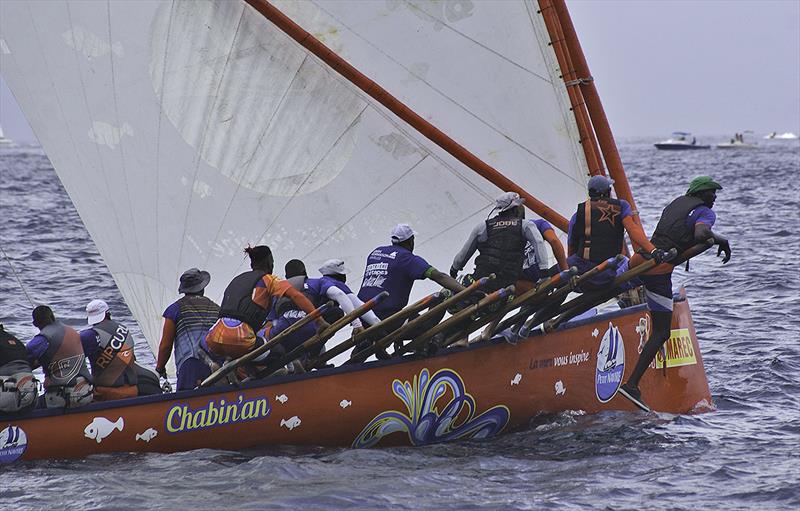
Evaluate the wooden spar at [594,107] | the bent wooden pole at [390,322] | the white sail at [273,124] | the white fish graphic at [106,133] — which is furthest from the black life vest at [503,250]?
the white fish graphic at [106,133]

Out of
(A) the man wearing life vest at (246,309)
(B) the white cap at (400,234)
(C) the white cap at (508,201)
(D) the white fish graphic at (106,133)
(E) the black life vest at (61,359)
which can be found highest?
(D) the white fish graphic at (106,133)

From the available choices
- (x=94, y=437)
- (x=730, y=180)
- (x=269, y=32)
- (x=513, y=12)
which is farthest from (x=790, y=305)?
(x=730, y=180)

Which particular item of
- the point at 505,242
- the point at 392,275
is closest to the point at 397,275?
the point at 392,275

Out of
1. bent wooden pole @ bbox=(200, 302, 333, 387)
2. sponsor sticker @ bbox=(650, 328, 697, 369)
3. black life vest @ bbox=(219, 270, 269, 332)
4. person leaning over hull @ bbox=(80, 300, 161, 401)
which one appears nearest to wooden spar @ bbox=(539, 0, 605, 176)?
sponsor sticker @ bbox=(650, 328, 697, 369)

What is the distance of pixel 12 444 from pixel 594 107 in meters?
7.20

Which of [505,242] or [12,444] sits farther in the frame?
[505,242]

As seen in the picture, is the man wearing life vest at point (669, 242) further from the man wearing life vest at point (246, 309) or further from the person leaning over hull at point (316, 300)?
the man wearing life vest at point (246, 309)

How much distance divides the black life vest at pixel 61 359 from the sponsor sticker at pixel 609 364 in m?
5.44

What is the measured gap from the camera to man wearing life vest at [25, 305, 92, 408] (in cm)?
1179

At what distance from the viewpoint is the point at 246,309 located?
39.0 ft

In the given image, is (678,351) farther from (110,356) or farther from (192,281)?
(110,356)

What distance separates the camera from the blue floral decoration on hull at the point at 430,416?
12375 millimetres

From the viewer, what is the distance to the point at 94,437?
1188 cm

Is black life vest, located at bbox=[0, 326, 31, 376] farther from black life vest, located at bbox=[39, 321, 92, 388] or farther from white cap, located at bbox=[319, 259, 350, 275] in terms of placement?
white cap, located at bbox=[319, 259, 350, 275]
